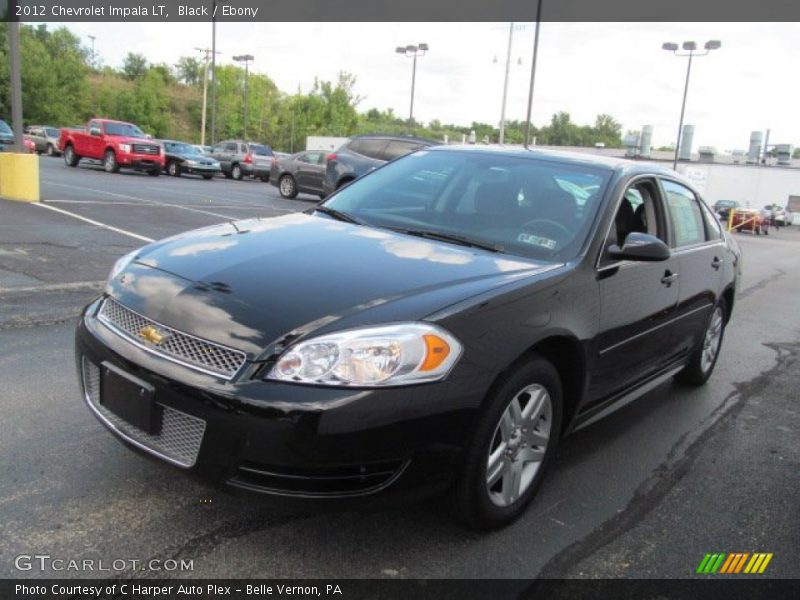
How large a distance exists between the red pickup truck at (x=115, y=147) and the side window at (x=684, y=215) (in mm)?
22748

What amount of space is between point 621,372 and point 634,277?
20.2 inches

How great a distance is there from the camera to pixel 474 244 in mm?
3471

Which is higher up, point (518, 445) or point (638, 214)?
point (638, 214)

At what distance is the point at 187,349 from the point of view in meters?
2.53

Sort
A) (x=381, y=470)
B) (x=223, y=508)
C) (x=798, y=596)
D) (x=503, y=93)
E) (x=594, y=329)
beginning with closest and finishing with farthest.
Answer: (x=381, y=470) < (x=798, y=596) < (x=223, y=508) < (x=594, y=329) < (x=503, y=93)

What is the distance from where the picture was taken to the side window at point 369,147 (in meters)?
16.2

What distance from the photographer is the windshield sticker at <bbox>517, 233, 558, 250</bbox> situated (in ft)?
11.3

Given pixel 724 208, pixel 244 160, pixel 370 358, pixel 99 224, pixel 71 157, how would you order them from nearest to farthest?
pixel 370 358
pixel 99 224
pixel 71 157
pixel 244 160
pixel 724 208

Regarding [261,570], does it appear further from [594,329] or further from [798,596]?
[798,596]

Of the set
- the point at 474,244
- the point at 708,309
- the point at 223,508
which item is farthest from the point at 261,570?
the point at 708,309

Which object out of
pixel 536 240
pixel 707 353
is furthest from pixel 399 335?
pixel 707 353

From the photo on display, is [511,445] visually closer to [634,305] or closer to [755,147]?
[634,305]

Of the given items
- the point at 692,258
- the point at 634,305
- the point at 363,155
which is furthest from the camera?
the point at 363,155

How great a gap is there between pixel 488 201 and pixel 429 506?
1779mm
